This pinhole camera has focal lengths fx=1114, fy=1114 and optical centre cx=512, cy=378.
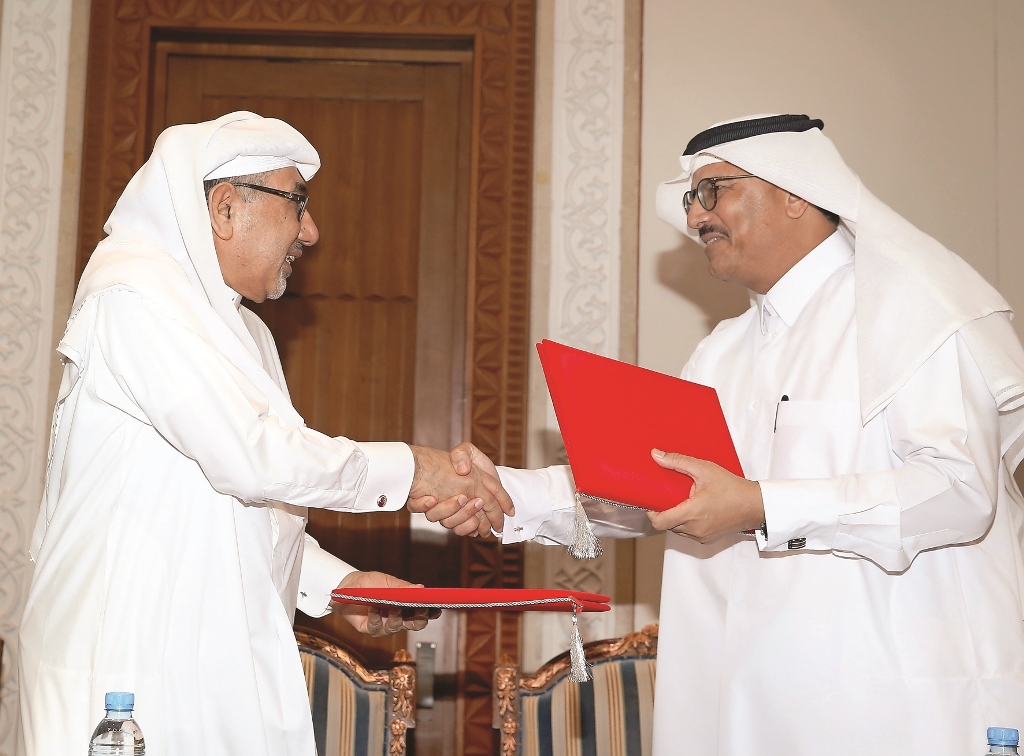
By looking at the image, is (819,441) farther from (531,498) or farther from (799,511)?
(531,498)

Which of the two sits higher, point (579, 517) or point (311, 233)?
point (311, 233)

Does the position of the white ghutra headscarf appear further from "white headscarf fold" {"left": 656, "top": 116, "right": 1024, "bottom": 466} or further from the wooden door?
the wooden door

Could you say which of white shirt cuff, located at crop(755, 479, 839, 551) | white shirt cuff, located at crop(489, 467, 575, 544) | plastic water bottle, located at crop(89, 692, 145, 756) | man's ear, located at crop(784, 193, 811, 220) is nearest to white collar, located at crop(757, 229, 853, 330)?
man's ear, located at crop(784, 193, 811, 220)

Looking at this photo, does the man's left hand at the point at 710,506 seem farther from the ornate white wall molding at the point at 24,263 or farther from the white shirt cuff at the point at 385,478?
the ornate white wall molding at the point at 24,263

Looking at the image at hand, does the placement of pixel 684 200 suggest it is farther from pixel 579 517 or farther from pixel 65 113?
pixel 65 113

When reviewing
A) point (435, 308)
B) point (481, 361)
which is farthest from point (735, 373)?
point (435, 308)

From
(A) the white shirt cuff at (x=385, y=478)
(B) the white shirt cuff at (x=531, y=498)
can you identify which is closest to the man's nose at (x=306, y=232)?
(A) the white shirt cuff at (x=385, y=478)

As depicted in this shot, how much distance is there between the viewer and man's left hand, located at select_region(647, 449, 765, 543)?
2.62 metres

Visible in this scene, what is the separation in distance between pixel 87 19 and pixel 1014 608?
4.07 meters

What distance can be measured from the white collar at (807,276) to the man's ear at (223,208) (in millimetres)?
1515

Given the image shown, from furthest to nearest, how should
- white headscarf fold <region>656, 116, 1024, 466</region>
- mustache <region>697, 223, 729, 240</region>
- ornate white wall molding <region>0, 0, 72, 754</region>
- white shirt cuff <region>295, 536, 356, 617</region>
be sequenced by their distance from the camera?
ornate white wall molding <region>0, 0, 72, 754</region>
mustache <region>697, 223, 729, 240</region>
white shirt cuff <region>295, 536, 356, 617</region>
white headscarf fold <region>656, 116, 1024, 466</region>

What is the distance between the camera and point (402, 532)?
4.55 m

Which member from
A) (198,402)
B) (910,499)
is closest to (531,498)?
(910,499)

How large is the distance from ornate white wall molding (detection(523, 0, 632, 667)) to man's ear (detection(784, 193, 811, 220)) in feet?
4.55
